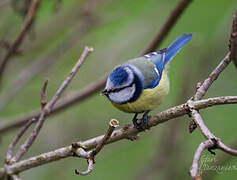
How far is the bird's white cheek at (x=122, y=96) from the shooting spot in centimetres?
242

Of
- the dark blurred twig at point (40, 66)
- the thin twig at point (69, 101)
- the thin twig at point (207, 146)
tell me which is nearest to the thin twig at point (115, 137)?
the thin twig at point (207, 146)

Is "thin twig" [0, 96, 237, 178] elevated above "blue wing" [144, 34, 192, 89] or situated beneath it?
situated beneath

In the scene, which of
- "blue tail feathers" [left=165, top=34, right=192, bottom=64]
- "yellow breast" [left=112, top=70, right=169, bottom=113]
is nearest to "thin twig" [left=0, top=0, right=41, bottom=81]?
"yellow breast" [left=112, top=70, right=169, bottom=113]

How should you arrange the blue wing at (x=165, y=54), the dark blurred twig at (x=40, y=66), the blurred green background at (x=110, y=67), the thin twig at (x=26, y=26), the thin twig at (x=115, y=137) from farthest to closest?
the blurred green background at (x=110, y=67), the dark blurred twig at (x=40, y=66), the blue wing at (x=165, y=54), the thin twig at (x=26, y=26), the thin twig at (x=115, y=137)

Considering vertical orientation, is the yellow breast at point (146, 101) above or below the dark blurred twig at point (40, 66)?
below

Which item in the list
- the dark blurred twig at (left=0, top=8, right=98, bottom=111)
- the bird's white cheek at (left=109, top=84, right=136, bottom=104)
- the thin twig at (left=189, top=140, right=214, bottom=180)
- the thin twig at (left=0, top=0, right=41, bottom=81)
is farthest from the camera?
the dark blurred twig at (left=0, top=8, right=98, bottom=111)

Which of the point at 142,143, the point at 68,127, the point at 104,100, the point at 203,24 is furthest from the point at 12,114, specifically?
the point at 203,24

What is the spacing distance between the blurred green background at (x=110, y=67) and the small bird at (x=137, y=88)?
2.25ft

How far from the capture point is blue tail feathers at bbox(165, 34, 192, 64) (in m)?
2.96

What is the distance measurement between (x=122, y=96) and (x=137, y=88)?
153mm

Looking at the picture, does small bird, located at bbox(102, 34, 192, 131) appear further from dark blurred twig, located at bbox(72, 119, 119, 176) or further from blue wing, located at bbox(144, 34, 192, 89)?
dark blurred twig, located at bbox(72, 119, 119, 176)

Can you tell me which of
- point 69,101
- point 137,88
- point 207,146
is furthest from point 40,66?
point 207,146

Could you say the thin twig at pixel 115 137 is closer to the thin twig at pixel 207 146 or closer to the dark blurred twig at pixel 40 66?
the thin twig at pixel 207 146

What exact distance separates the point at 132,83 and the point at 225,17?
158cm
